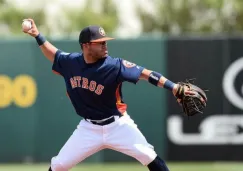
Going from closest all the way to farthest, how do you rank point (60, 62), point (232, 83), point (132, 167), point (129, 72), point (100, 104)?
1. point (129, 72)
2. point (100, 104)
3. point (60, 62)
4. point (132, 167)
5. point (232, 83)

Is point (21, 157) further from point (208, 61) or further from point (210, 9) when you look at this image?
point (210, 9)

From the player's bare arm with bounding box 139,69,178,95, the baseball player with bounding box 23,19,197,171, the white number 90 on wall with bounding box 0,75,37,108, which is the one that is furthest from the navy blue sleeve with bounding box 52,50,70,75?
the white number 90 on wall with bounding box 0,75,37,108

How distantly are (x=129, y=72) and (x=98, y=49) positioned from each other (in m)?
0.42

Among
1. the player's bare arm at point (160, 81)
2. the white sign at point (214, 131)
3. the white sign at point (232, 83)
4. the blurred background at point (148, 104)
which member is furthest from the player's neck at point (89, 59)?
the white sign at point (232, 83)

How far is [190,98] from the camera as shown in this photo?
7926 mm

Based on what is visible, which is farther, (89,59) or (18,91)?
(18,91)

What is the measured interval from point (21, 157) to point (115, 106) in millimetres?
6317

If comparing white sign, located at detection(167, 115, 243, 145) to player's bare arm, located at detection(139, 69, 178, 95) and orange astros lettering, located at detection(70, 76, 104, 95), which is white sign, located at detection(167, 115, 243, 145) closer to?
orange astros lettering, located at detection(70, 76, 104, 95)

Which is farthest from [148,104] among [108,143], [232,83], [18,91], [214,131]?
[108,143]

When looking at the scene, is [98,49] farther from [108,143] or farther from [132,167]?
[132,167]

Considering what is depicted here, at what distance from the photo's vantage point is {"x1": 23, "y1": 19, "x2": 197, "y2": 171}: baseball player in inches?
321

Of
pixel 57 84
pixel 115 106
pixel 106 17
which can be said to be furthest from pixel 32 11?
pixel 115 106

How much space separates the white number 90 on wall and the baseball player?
585 cm

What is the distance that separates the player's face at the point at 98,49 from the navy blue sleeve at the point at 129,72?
0.22m
